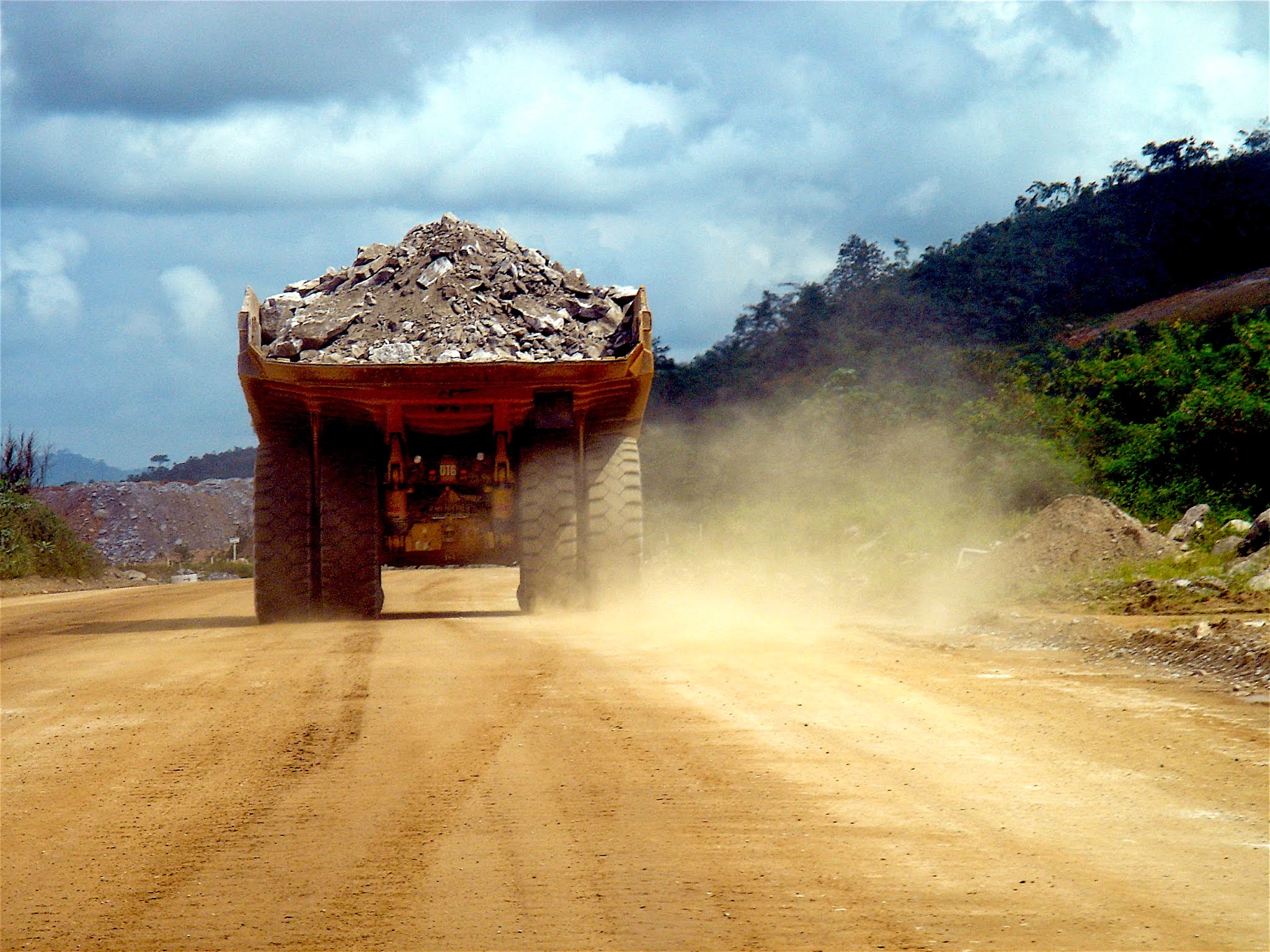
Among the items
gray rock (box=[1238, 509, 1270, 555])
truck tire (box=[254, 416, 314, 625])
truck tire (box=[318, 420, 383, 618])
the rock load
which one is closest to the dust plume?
gray rock (box=[1238, 509, 1270, 555])

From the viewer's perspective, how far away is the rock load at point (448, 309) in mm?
10211

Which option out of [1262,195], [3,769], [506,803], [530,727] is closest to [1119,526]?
[530,727]

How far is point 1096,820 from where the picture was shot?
4250mm

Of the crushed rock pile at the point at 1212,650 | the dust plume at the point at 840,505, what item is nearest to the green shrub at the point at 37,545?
the dust plume at the point at 840,505

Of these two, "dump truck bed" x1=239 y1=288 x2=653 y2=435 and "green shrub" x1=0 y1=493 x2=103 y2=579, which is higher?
"dump truck bed" x1=239 y1=288 x2=653 y2=435

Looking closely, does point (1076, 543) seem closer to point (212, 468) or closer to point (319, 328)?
point (319, 328)

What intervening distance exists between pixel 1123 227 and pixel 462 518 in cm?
3687

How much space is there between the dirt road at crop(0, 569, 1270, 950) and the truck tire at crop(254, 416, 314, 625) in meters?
2.91

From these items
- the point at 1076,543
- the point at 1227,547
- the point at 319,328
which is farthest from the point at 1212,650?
the point at 319,328

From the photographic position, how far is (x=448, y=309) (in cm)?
1072

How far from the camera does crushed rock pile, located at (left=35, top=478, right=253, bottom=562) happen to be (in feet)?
174

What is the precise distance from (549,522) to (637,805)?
6375 mm

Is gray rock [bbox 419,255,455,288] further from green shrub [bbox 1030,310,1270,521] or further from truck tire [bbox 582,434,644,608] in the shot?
green shrub [bbox 1030,310,1270,521]

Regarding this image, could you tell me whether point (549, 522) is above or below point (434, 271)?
below
